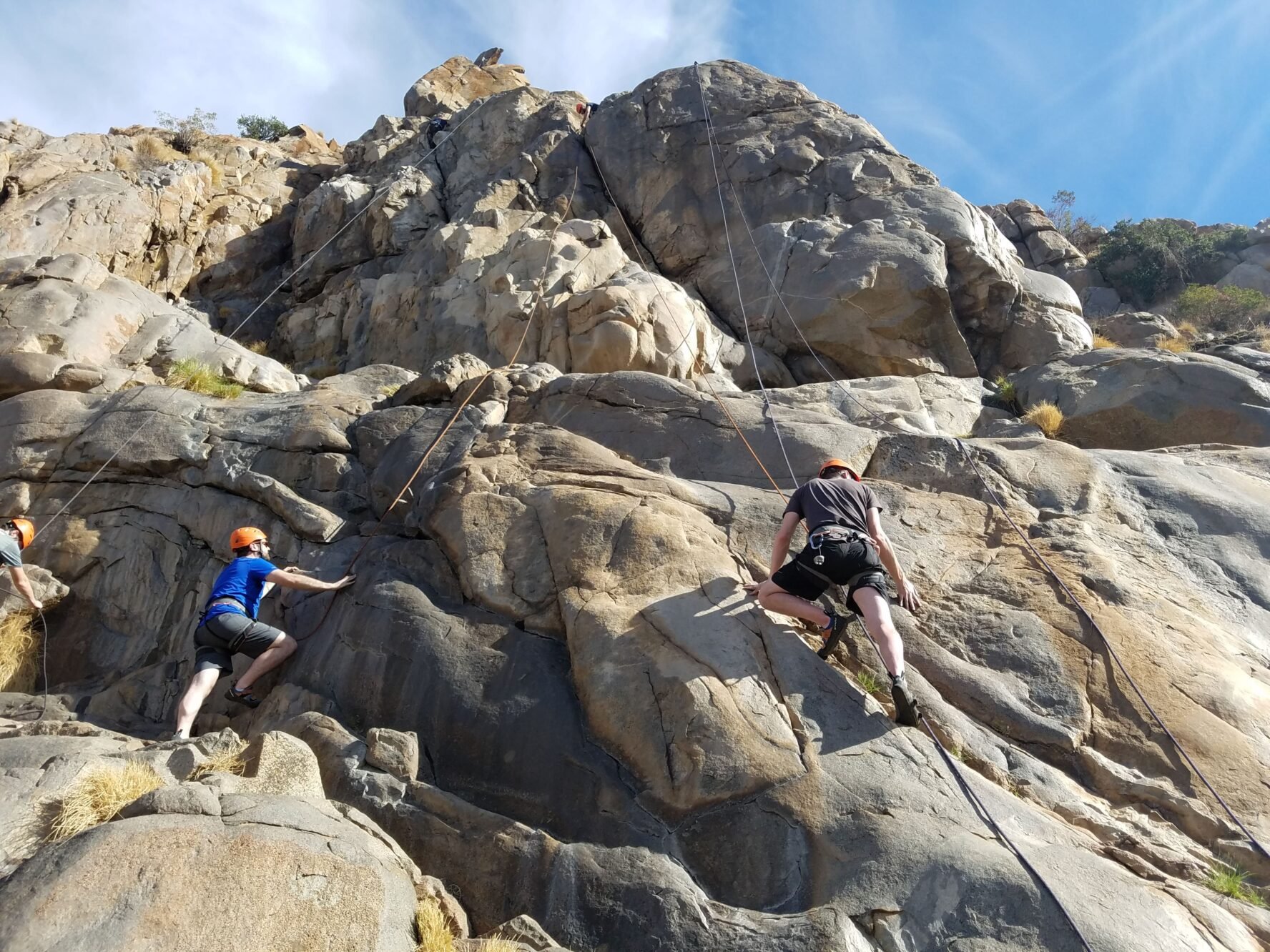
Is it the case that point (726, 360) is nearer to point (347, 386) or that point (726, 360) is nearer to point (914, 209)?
point (914, 209)

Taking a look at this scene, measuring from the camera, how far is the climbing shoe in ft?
21.9

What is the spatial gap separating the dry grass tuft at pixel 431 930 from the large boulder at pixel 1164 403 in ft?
36.1

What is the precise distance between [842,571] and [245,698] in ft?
17.4

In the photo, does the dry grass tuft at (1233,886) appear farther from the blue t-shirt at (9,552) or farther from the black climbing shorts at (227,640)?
the blue t-shirt at (9,552)

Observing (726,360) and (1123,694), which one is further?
(726,360)

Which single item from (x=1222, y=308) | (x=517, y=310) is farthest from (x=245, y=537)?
(x=1222, y=308)

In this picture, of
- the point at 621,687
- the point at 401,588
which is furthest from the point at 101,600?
the point at 621,687

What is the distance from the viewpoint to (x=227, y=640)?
8.09 m

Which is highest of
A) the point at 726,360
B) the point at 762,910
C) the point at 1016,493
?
the point at 726,360

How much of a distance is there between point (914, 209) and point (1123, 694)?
1153cm

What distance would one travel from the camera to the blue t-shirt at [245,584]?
27.4 ft

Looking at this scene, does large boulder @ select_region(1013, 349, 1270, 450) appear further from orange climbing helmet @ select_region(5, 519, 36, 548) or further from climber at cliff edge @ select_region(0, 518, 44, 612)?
orange climbing helmet @ select_region(5, 519, 36, 548)

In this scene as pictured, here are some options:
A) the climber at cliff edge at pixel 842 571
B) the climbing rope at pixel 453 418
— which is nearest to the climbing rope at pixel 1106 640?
the climber at cliff edge at pixel 842 571

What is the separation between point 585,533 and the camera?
Answer: 27.0 ft
